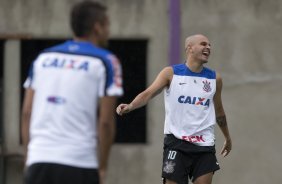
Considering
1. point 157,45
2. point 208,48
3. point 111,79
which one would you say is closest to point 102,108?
point 111,79

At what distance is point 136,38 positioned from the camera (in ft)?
35.2

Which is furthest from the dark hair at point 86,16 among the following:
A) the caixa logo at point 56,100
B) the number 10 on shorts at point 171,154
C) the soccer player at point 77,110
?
the number 10 on shorts at point 171,154

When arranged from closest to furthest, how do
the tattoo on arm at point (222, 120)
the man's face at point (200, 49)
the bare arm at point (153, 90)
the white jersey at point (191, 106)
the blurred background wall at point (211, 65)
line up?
the bare arm at point (153, 90) → the white jersey at point (191, 106) → the man's face at point (200, 49) → the tattoo on arm at point (222, 120) → the blurred background wall at point (211, 65)

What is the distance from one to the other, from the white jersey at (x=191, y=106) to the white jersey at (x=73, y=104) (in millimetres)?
2726

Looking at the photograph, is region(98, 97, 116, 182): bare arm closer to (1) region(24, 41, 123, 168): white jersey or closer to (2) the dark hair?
(1) region(24, 41, 123, 168): white jersey

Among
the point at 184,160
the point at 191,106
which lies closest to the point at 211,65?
the point at 184,160

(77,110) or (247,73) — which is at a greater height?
(77,110)

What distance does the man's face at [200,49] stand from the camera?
732 centimetres

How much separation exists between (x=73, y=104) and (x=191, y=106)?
110 inches

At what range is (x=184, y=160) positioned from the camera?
7.38m

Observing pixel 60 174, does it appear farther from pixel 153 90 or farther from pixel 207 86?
pixel 207 86

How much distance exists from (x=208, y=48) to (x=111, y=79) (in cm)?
298

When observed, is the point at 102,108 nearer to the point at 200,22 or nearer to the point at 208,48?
the point at 208,48

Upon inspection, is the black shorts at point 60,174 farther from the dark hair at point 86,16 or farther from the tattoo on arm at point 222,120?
the tattoo on arm at point 222,120
